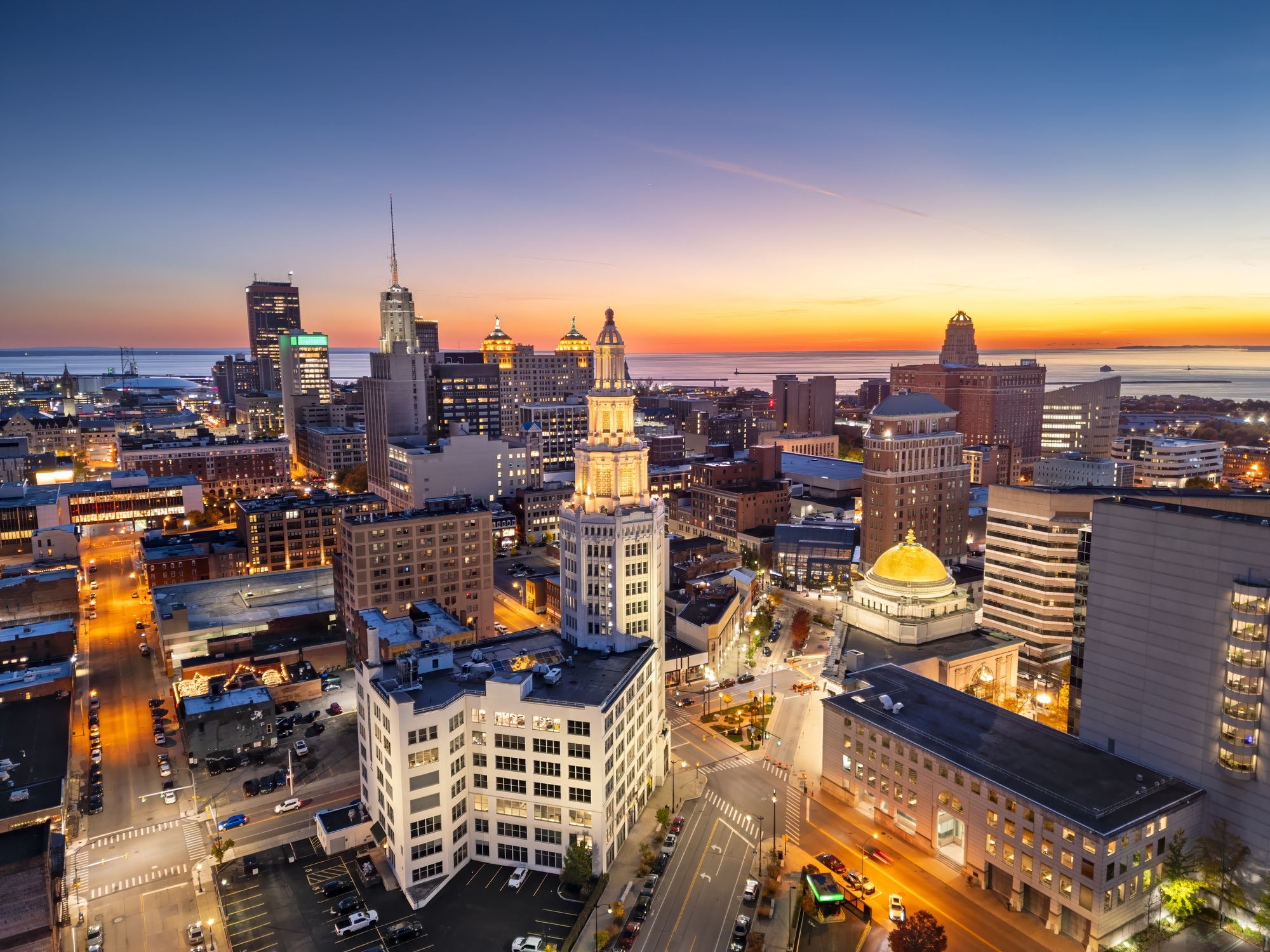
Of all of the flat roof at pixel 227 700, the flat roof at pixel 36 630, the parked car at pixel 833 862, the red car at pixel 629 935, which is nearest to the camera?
the red car at pixel 629 935

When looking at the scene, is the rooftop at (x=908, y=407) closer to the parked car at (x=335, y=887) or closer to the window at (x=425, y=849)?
the window at (x=425, y=849)

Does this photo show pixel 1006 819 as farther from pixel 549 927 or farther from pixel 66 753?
pixel 66 753

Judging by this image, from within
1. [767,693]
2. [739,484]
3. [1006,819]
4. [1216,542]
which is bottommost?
[767,693]

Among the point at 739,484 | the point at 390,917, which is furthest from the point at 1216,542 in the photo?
the point at 739,484

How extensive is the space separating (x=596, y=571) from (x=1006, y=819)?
39.2 m

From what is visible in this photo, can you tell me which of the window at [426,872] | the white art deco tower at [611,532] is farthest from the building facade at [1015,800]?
the window at [426,872]

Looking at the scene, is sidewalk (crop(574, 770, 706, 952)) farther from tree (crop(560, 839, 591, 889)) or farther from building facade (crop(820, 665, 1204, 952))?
building facade (crop(820, 665, 1204, 952))

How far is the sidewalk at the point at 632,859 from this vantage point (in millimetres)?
56969

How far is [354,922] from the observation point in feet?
183

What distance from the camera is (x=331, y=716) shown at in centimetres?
9338

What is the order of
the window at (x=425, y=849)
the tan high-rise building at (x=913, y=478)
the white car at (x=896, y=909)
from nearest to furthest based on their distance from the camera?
the white car at (x=896, y=909), the window at (x=425, y=849), the tan high-rise building at (x=913, y=478)

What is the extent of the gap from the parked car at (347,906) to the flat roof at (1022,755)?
44.3 meters

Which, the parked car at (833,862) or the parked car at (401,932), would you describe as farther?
the parked car at (833,862)

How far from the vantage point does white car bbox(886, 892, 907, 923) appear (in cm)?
5675
